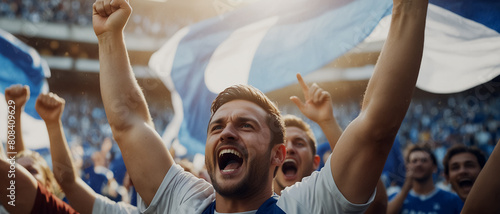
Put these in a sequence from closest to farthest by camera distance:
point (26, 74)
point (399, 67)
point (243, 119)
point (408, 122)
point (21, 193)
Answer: point (399, 67)
point (243, 119)
point (21, 193)
point (26, 74)
point (408, 122)

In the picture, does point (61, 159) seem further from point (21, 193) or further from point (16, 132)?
point (16, 132)

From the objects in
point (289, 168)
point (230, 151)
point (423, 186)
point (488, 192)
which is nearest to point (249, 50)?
point (289, 168)

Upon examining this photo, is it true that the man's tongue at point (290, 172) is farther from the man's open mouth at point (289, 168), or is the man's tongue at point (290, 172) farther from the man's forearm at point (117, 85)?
the man's forearm at point (117, 85)

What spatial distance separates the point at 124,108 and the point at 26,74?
2647 mm

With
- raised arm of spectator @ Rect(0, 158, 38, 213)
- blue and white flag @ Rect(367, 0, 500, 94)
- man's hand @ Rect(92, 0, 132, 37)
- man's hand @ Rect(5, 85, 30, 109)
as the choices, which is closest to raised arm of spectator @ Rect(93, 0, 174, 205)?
man's hand @ Rect(92, 0, 132, 37)

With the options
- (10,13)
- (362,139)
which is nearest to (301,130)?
(362,139)

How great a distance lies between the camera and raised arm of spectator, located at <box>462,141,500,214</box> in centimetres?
144

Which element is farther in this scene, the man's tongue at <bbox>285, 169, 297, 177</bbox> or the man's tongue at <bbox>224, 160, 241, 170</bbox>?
the man's tongue at <bbox>285, 169, 297, 177</bbox>

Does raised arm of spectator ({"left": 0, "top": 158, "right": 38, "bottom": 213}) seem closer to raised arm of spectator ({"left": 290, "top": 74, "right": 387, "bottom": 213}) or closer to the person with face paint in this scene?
the person with face paint

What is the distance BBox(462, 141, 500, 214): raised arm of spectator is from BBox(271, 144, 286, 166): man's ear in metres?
0.73

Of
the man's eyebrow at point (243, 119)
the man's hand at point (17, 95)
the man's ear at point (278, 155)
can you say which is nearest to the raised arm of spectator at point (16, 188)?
the man's hand at point (17, 95)

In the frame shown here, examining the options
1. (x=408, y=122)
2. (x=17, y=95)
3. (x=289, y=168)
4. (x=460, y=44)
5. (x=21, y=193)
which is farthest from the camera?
(x=408, y=122)

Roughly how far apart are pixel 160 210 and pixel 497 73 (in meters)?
2.51

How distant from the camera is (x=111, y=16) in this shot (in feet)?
5.45
